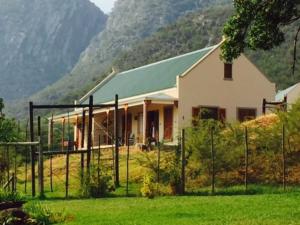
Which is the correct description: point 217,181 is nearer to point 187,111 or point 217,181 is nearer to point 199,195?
point 199,195

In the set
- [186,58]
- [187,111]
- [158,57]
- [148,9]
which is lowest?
[187,111]

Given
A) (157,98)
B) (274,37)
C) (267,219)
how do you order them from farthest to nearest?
(157,98)
(274,37)
(267,219)

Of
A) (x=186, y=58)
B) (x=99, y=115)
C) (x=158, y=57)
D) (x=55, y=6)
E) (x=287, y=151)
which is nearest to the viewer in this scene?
(x=287, y=151)

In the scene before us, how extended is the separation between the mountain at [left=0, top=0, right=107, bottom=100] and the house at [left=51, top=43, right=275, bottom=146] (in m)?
123

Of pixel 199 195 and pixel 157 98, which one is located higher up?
pixel 157 98

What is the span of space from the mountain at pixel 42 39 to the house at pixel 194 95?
123 m

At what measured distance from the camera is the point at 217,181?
24562 mm

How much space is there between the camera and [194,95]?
3925 centimetres

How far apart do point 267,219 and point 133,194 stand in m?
9.42

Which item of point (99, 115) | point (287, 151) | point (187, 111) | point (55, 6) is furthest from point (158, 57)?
point (55, 6)

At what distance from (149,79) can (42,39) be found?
5756 inches

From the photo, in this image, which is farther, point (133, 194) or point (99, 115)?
point (99, 115)

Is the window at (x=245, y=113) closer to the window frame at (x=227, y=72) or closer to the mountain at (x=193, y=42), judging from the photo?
the window frame at (x=227, y=72)

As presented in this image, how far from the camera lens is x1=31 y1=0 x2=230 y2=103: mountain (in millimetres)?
140250
